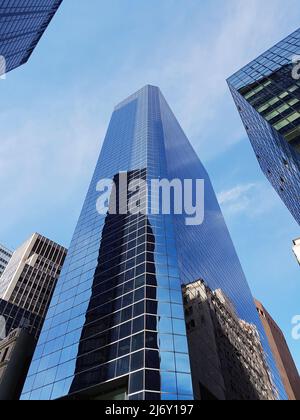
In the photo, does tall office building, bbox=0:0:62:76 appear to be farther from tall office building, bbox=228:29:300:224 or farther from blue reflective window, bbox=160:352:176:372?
blue reflective window, bbox=160:352:176:372

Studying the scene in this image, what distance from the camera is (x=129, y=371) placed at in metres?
35.4

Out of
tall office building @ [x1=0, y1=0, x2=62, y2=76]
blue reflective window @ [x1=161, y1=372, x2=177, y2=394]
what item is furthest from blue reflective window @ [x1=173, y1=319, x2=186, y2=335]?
tall office building @ [x1=0, y1=0, x2=62, y2=76]

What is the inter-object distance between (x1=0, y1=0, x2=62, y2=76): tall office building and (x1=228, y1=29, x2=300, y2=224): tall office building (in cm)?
5910

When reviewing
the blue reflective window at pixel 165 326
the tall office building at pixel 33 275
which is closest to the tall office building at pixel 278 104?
the blue reflective window at pixel 165 326

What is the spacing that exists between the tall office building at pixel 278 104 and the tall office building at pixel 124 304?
21941 millimetres

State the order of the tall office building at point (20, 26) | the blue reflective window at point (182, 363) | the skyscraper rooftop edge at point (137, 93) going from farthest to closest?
the skyscraper rooftop edge at point (137, 93)
the tall office building at point (20, 26)
the blue reflective window at point (182, 363)

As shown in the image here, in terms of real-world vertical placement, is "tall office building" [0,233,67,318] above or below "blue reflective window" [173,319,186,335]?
above

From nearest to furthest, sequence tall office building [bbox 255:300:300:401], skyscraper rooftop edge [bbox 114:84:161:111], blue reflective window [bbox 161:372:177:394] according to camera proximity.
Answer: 1. blue reflective window [bbox 161:372:177:394]
2. tall office building [bbox 255:300:300:401]
3. skyscraper rooftop edge [bbox 114:84:161:111]

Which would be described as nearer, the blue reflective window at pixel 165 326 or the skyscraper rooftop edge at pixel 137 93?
the blue reflective window at pixel 165 326

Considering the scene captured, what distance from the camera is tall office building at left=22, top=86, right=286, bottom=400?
35.9 m

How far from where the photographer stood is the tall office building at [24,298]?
5616cm

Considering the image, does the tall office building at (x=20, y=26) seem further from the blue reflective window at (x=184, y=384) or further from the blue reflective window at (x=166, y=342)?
the blue reflective window at (x=184, y=384)
